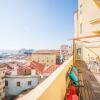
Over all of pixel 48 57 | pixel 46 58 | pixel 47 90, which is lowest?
pixel 46 58

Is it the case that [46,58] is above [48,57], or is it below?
below

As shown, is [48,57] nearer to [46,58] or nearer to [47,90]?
→ [46,58]

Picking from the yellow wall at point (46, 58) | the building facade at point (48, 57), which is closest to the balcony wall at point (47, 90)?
the building facade at point (48, 57)

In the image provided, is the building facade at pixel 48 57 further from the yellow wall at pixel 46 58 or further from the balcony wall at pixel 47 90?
the balcony wall at pixel 47 90

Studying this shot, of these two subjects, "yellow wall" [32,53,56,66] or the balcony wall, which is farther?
"yellow wall" [32,53,56,66]

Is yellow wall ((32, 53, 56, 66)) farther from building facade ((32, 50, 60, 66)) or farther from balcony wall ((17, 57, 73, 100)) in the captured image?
balcony wall ((17, 57, 73, 100))

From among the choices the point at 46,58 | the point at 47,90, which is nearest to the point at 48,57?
the point at 46,58

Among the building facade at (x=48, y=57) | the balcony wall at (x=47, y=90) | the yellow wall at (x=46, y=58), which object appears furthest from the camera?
the yellow wall at (x=46, y=58)

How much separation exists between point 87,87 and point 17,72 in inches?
959

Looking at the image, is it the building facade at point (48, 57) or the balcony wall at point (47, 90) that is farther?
the building facade at point (48, 57)

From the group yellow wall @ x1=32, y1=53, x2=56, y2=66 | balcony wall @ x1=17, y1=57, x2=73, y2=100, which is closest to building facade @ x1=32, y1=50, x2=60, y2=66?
yellow wall @ x1=32, y1=53, x2=56, y2=66

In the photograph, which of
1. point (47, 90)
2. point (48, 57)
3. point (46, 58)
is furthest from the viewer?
point (46, 58)

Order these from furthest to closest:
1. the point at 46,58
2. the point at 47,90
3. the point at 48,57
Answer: the point at 46,58
the point at 48,57
the point at 47,90

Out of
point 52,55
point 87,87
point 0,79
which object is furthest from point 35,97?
point 52,55
